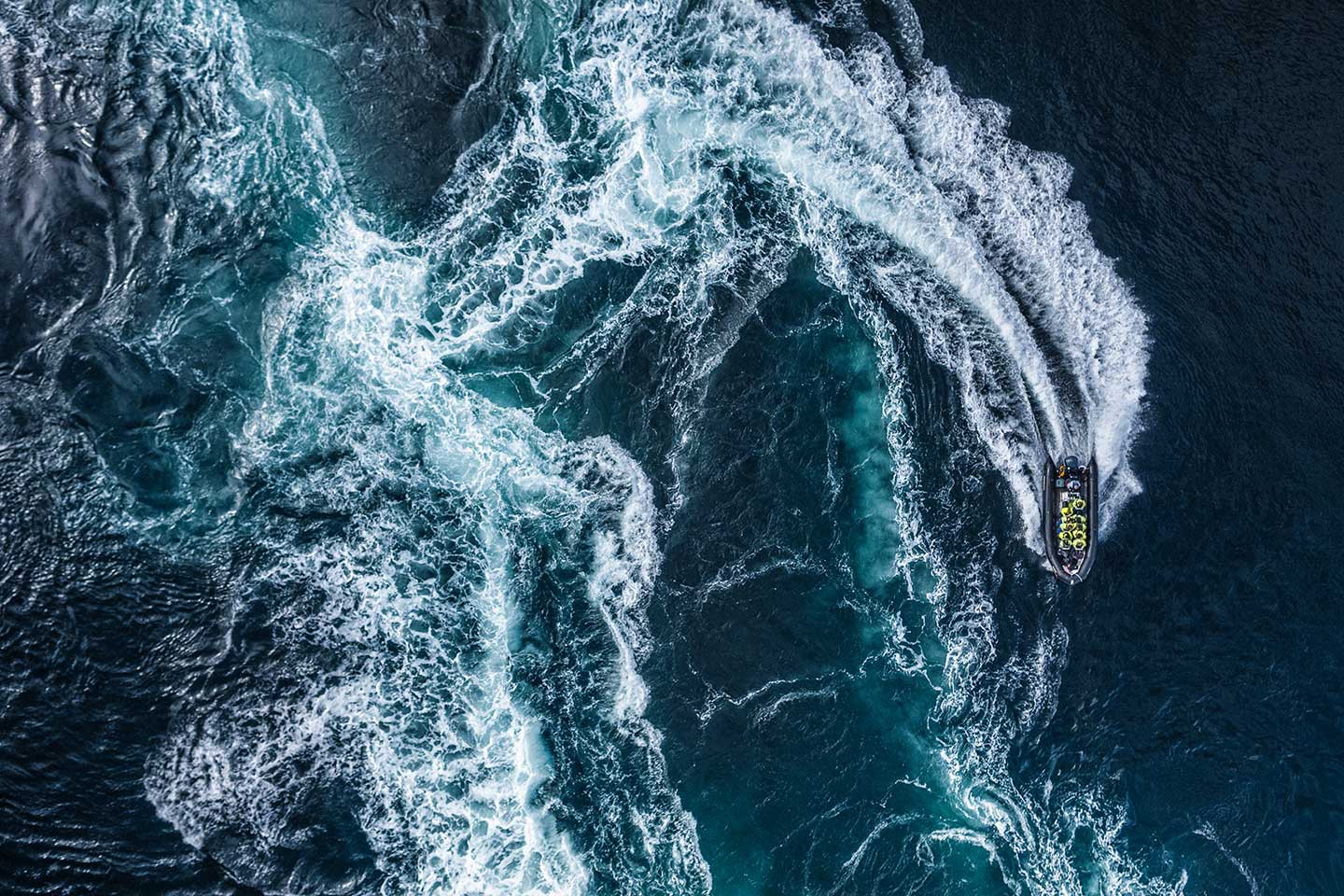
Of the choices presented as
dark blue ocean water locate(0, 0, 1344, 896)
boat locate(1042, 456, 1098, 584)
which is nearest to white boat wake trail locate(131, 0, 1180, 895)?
dark blue ocean water locate(0, 0, 1344, 896)

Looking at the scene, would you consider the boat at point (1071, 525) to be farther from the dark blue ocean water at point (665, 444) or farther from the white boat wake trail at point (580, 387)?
the dark blue ocean water at point (665, 444)

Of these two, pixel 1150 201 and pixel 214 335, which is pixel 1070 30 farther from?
pixel 214 335

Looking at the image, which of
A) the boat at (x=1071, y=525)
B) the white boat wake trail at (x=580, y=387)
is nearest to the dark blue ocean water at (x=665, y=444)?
the white boat wake trail at (x=580, y=387)

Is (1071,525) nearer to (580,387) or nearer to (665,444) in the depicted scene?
(665,444)

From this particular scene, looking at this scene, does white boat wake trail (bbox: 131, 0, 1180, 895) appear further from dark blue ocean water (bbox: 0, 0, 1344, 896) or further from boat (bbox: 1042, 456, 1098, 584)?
boat (bbox: 1042, 456, 1098, 584)

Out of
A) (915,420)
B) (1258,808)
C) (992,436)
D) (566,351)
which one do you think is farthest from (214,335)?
(1258,808)
